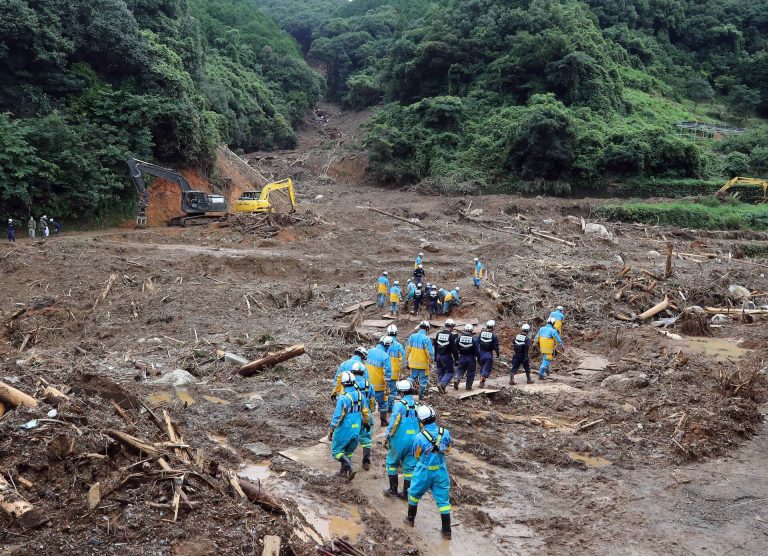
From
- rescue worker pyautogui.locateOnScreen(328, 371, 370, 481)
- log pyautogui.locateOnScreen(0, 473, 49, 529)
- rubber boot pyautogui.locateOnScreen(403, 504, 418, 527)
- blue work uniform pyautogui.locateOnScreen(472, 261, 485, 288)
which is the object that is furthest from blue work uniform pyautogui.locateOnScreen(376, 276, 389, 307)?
log pyautogui.locateOnScreen(0, 473, 49, 529)

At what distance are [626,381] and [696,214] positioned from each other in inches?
1075

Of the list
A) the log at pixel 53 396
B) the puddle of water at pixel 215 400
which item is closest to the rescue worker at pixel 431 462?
the log at pixel 53 396

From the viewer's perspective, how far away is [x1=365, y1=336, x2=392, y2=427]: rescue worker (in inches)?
408

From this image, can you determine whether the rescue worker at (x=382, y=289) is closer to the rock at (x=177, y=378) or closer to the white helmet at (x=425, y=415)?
the rock at (x=177, y=378)

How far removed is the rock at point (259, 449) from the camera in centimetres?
→ 865

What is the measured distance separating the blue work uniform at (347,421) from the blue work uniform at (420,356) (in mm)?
3559

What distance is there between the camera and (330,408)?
34.5ft

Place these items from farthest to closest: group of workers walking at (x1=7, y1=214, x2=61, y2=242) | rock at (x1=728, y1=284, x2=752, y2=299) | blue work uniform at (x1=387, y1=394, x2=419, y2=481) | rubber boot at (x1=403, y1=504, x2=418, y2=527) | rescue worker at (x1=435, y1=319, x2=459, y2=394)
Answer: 1. group of workers walking at (x1=7, y1=214, x2=61, y2=242)
2. rock at (x1=728, y1=284, x2=752, y2=299)
3. rescue worker at (x1=435, y1=319, x2=459, y2=394)
4. blue work uniform at (x1=387, y1=394, x2=419, y2=481)
5. rubber boot at (x1=403, y1=504, x2=418, y2=527)

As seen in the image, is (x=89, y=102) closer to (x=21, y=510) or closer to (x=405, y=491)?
(x=405, y=491)

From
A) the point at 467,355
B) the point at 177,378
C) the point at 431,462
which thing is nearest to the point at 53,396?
the point at 431,462

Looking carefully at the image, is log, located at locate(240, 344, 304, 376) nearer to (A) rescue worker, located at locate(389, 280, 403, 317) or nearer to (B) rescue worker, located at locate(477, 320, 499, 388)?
(B) rescue worker, located at locate(477, 320, 499, 388)

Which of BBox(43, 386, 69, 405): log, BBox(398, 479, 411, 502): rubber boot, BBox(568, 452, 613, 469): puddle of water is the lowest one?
BBox(568, 452, 613, 469): puddle of water

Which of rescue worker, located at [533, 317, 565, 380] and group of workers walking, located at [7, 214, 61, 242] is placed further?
group of workers walking, located at [7, 214, 61, 242]

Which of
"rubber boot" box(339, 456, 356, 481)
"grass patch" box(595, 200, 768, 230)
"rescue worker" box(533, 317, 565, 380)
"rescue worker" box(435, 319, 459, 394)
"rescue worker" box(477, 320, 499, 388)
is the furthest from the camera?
"grass patch" box(595, 200, 768, 230)
